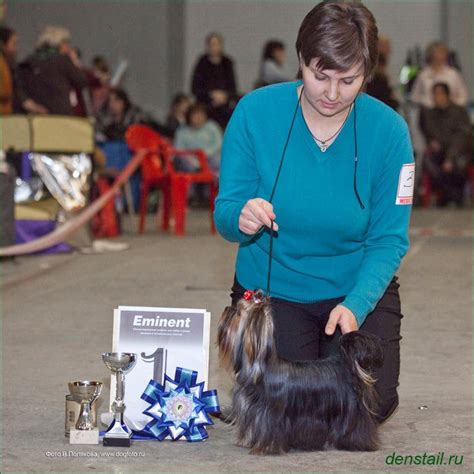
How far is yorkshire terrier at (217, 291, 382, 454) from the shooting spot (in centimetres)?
279

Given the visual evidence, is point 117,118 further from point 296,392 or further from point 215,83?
point 296,392

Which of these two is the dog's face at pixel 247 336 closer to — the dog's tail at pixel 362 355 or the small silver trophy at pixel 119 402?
the dog's tail at pixel 362 355

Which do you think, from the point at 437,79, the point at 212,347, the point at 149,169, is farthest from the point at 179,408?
the point at 437,79

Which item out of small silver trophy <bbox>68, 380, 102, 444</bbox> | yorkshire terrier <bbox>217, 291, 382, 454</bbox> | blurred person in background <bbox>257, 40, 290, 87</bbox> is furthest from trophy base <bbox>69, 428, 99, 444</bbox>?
blurred person in background <bbox>257, 40, 290, 87</bbox>

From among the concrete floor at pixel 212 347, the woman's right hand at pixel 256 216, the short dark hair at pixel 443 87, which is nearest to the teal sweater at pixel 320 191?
the woman's right hand at pixel 256 216

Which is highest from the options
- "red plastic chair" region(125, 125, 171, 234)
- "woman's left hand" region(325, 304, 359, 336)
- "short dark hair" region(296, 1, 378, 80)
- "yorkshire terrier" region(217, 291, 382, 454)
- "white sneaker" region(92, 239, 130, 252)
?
"short dark hair" region(296, 1, 378, 80)

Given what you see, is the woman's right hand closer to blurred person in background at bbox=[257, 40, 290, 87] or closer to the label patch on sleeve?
the label patch on sleeve

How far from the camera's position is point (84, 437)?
3111 millimetres

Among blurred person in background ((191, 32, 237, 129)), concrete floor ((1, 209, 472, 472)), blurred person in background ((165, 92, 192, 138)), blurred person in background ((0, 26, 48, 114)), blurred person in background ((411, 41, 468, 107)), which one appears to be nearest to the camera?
concrete floor ((1, 209, 472, 472))

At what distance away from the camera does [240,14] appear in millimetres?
15367

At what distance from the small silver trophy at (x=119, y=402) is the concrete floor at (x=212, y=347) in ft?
0.12

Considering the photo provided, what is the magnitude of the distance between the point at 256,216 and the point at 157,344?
0.58m

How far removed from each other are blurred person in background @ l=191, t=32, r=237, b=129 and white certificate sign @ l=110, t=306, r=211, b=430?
31.6ft

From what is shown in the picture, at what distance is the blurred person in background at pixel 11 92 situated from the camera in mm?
9281
